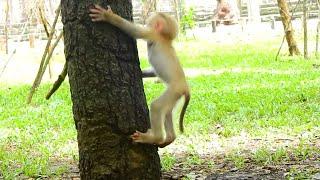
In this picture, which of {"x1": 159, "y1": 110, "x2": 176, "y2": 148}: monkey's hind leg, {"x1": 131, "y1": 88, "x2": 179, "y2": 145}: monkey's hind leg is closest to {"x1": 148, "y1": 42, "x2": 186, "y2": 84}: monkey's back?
{"x1": 131, "y1": 88, "x2": 179, "y2": 145}: monkey's hind leg

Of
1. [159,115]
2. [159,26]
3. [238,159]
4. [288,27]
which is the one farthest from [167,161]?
[288,27]

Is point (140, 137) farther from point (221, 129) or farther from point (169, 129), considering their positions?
point (221, 129)

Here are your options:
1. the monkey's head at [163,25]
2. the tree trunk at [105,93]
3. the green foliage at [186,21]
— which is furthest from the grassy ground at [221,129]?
the green foliage at [186,21]

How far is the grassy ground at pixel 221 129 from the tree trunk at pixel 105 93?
1.12 metres

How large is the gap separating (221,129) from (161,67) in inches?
146

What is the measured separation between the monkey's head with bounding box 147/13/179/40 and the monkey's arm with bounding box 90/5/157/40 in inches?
6.7

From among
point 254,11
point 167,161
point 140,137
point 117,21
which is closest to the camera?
point 117,21

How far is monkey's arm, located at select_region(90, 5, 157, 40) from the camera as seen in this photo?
4105 millimetres

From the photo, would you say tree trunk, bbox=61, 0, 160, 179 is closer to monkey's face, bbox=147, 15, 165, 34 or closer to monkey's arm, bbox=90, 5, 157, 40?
monkey's arm, bbox=90, 5, 157, 40

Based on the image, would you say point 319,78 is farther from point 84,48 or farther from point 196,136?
point 84,48

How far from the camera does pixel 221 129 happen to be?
8031 mm

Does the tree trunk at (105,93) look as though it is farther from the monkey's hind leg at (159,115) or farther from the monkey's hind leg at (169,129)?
the monkey's hind leg at (169,129)

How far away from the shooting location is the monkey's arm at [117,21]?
4.11m

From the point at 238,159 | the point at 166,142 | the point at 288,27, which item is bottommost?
the point at 288,27
